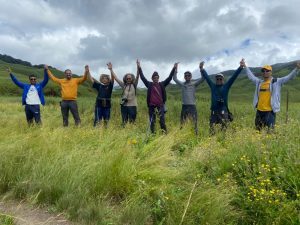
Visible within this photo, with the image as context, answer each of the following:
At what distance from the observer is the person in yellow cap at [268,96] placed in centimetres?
805

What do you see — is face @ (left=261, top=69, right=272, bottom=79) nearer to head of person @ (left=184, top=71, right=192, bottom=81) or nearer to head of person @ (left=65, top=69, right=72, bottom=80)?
head of person @ (left=184, top=71, right=192, bottom=81)

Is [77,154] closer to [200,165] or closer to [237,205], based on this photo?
[200,165]

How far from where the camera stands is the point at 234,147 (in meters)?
5.45

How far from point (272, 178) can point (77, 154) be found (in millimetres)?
2632

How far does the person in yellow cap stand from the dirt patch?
530 centimetres

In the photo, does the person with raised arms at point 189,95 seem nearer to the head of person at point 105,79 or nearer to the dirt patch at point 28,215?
the head of person at point 105,79

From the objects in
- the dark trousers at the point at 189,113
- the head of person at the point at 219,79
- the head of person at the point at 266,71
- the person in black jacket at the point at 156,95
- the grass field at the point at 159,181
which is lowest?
the grass field at the point at 159,181

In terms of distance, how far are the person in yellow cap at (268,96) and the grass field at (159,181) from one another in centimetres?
227

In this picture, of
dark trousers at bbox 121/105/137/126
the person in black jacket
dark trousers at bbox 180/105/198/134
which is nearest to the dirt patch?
the person in black jacket

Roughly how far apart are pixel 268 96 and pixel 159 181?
4500 millimetres

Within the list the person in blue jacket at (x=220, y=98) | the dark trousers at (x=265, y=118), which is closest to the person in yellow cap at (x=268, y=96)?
the dark trousers at (x=265, y=118)

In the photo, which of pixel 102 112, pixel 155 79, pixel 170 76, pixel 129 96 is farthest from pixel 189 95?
pixel 102 112

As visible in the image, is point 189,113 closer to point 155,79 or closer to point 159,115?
point 159,115

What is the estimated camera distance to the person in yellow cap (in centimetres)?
805
